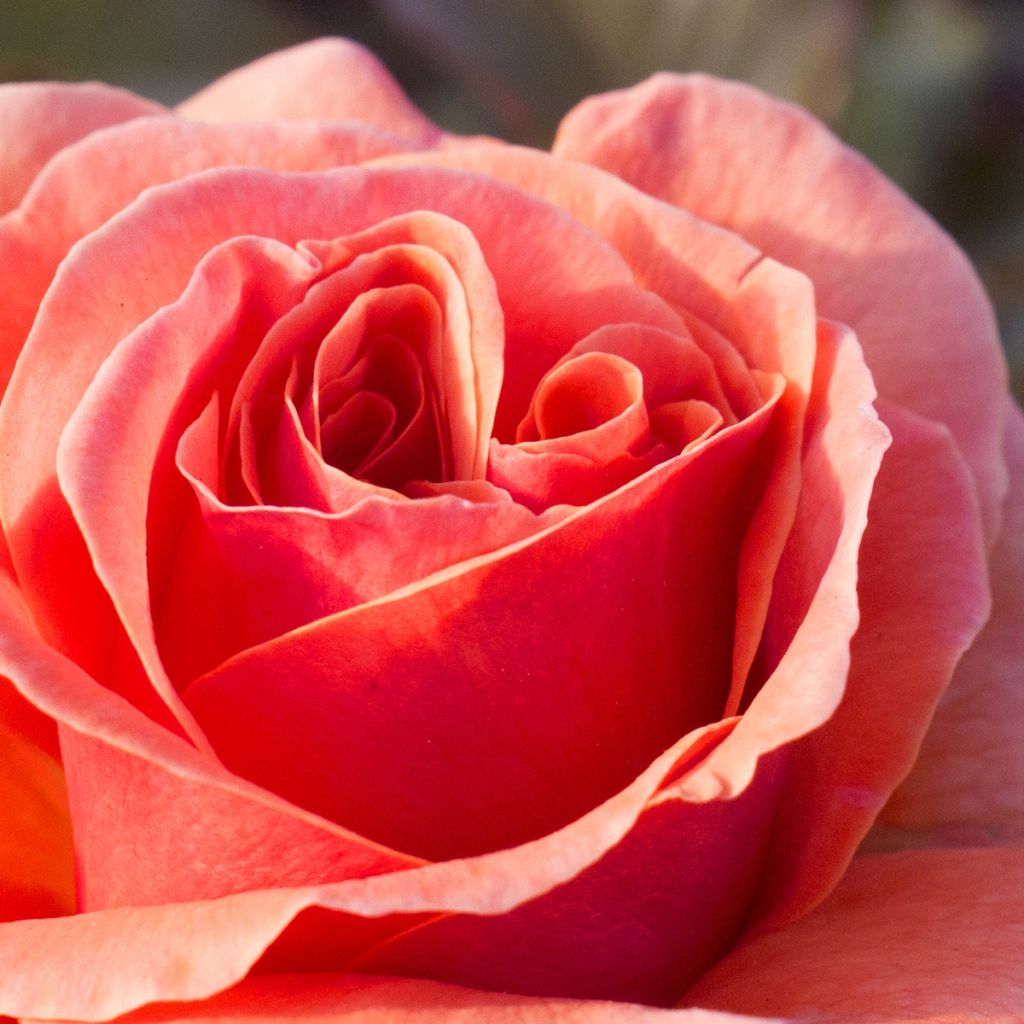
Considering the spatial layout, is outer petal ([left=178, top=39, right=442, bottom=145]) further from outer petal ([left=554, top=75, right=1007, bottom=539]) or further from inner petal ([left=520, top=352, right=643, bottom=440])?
inner petal ([left=520, top=352, right=643, bottom=440])

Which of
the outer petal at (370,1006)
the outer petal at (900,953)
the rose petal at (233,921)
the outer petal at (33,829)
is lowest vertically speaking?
the outer petal at (33,829)

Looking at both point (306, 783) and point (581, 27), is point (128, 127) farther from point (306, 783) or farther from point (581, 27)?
point (581, 27)

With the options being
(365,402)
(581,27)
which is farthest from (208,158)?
(581,27)

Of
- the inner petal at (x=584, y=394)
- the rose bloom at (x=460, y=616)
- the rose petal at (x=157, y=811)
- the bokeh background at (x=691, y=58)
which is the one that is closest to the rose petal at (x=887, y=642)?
the rose bloom at (x=460, y=616)

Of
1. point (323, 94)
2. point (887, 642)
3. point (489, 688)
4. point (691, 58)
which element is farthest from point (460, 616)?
point (691, 58)

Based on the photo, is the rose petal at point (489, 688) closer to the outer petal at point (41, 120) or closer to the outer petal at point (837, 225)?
the outer petal at point (837, 225)

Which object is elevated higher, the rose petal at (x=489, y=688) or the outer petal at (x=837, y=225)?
the outer petal at (x=837, y=225)

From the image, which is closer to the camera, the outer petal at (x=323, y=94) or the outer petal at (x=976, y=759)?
the outer petal at (x=976, y=759)
